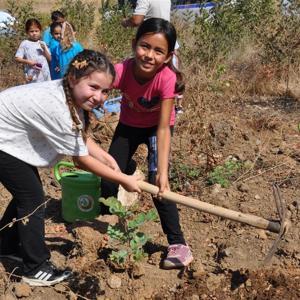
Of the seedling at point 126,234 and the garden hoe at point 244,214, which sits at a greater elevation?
the garden hoe at point 244,214

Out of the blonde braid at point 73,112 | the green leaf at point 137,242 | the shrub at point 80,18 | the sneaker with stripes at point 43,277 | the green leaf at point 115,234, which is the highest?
the shrub at point 80,18

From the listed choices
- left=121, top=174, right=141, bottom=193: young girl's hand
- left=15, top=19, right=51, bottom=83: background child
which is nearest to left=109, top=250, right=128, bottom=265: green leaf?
left=121, top=174, right=141, bottom=193: young girl's hand

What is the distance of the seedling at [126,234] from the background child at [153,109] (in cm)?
21

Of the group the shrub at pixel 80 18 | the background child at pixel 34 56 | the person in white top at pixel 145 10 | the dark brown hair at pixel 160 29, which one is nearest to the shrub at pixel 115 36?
the shrub at pixel 80 18

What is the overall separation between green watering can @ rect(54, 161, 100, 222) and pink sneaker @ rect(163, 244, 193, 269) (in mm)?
717

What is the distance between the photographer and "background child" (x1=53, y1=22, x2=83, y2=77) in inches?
219

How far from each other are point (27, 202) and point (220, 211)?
982 mm

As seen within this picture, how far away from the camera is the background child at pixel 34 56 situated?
5.91m

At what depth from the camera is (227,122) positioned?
16.0 ft

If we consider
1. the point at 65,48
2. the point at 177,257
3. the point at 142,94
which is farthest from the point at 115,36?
the point at 177,257

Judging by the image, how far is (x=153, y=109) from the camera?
115 inches

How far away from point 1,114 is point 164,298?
127 centimetres

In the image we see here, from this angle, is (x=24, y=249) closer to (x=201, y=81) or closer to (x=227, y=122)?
(x=227, y=122)

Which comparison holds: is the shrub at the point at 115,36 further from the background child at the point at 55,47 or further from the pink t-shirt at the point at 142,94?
the pink t-shirt at the point at 142,94
